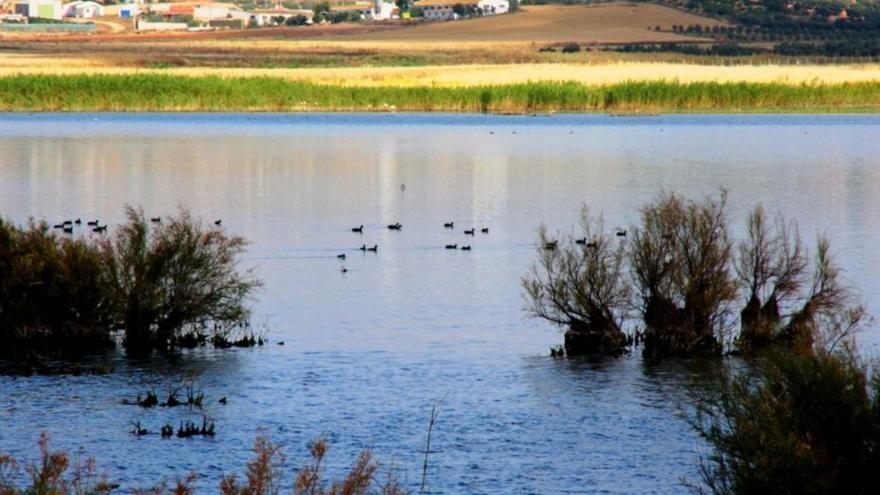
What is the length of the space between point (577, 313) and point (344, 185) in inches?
925

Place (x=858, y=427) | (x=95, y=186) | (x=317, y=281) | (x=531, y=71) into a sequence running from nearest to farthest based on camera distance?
(x=858, y=427)
(x=317, y=281)
(x=95, y=186)
(x=531, y=71)

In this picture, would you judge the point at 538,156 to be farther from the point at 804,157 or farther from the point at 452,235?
the point at 452,235

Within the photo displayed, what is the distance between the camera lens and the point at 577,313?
63.8ft

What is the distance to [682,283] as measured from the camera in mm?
19312

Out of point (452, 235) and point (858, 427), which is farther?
point (452, 235)

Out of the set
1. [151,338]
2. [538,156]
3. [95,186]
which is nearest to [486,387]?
[151,338]

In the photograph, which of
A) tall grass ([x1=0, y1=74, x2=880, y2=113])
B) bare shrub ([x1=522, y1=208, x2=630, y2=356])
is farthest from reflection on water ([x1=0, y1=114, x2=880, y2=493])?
tall grass ([x1=0, y1=74, x2=880, y2=113])

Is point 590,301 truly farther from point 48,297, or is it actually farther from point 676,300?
point 48,297

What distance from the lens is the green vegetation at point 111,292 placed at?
18594 mm

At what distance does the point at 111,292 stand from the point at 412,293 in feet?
18.8

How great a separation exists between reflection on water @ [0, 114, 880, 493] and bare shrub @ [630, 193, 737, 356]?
800mm

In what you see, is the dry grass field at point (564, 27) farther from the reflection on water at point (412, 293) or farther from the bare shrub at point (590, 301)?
the bare shrub at point (590, 301)

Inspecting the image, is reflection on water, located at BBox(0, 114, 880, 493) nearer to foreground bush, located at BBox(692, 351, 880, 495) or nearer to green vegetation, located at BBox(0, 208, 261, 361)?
green vegetation, located at BBox(0, 208, 261, 361)

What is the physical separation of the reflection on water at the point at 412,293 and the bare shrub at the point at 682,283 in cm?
80
